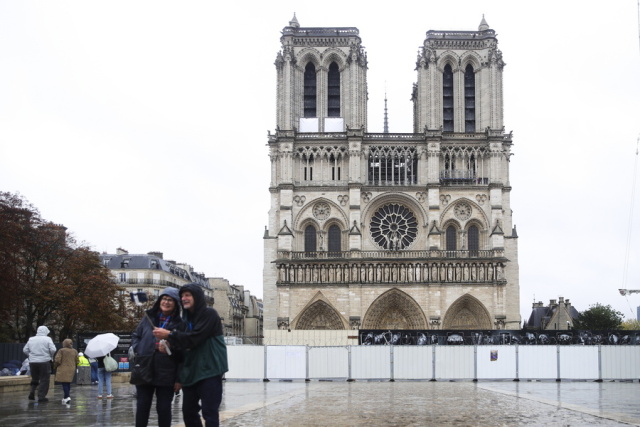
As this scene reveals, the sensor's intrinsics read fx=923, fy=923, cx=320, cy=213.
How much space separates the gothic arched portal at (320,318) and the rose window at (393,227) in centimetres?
570

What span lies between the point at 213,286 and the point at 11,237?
51.0m

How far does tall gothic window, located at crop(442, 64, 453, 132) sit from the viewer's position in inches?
2462

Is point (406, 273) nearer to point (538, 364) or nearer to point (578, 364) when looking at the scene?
point (538, 364)

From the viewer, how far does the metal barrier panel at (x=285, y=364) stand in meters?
33.5

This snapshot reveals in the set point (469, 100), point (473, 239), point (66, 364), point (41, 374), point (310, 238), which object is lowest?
point (41, 374)

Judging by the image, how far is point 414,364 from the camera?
33656 mm

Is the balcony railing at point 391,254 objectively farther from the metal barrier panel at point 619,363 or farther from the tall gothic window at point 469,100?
the metal barrier panel at point 619,363

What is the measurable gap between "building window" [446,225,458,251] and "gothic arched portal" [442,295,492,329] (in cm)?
364

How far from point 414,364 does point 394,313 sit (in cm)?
2621

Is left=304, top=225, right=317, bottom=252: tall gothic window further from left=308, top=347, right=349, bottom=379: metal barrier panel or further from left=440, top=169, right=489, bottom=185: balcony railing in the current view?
left=308, top=347, right=349, bottom=379: metal barrier panel

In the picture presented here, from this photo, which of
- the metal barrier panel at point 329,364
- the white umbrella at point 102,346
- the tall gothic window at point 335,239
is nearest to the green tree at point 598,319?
the tall gothic window at point 335,239

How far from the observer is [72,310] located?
149 ft

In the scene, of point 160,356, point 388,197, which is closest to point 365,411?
point 160,356

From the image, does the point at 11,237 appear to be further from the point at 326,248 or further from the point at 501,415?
the point at 501,415
